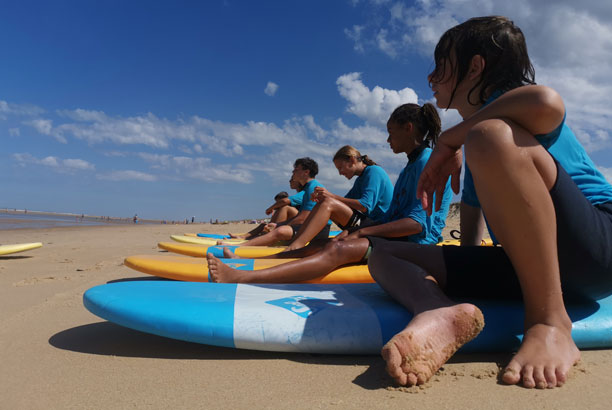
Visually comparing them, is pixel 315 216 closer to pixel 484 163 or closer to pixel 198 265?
pixel 198 265

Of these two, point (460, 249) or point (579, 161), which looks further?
point (460, 249)

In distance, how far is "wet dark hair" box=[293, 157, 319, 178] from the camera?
5809 mm

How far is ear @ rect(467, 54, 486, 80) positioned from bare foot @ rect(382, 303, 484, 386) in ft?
2.89

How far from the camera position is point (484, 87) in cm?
154

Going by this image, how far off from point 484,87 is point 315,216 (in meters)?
2.16

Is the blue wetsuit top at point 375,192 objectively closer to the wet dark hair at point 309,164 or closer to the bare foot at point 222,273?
the bare foot at point 222,273

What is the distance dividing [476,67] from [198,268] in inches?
80.2

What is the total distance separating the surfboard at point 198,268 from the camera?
248cm

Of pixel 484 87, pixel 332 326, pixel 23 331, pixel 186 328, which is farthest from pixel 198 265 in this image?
pixel 484 87

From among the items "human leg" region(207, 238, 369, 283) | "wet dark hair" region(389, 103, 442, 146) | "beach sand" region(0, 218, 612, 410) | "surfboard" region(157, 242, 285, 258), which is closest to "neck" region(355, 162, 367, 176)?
"surfboard" region(157, 242, 285, 258)

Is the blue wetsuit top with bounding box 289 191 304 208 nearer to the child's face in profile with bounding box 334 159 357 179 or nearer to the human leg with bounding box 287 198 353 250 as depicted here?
the child's face in profile with bounding box 334 159 357 179

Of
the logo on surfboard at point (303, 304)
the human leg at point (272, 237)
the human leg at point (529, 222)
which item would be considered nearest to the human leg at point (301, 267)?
the logo on surfboard at point (303, 304)

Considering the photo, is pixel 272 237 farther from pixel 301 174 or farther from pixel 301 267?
pixel 301 267

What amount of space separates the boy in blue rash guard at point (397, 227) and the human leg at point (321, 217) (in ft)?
1.07
